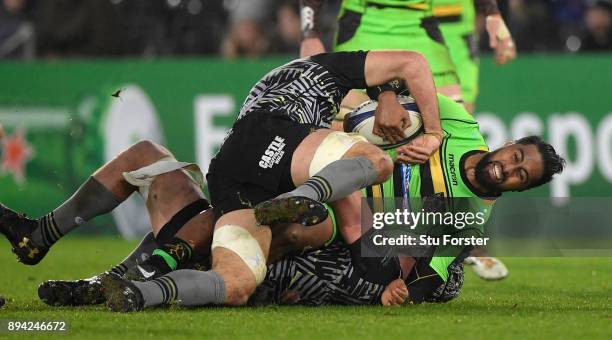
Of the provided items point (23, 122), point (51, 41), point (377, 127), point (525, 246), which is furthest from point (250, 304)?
point (51, 41)

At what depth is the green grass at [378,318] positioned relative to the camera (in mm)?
4898

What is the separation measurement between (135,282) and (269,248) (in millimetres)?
762

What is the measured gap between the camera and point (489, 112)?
11750mm

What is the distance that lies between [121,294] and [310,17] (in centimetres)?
330

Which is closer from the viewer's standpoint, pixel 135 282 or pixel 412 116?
pixel 135 282

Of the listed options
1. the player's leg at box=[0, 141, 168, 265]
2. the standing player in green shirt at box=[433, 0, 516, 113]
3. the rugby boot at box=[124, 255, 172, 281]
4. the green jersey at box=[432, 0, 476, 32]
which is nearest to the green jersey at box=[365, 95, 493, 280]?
the rugby boot at box=[124, 255, 172, 281]

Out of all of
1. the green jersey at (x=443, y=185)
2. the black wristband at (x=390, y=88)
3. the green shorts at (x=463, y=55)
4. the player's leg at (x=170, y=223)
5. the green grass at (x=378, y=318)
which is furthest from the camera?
the green shorts at (x=463, y=55)

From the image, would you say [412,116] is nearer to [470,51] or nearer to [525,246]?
[470,51]

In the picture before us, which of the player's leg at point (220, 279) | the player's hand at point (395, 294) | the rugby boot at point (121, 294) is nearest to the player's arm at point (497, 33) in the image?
the player's hand at point (395, 294)

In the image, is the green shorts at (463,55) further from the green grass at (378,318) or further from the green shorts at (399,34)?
the green grass at (378,318)

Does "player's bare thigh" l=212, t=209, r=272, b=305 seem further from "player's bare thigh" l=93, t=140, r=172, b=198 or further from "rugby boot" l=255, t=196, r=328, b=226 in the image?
"player's bare thigh" l=93, t=140, r=172, b=198

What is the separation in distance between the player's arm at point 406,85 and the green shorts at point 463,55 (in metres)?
2.51

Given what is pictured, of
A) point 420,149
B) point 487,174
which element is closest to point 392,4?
point 420,149

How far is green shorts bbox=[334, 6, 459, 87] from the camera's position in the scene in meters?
8.01
